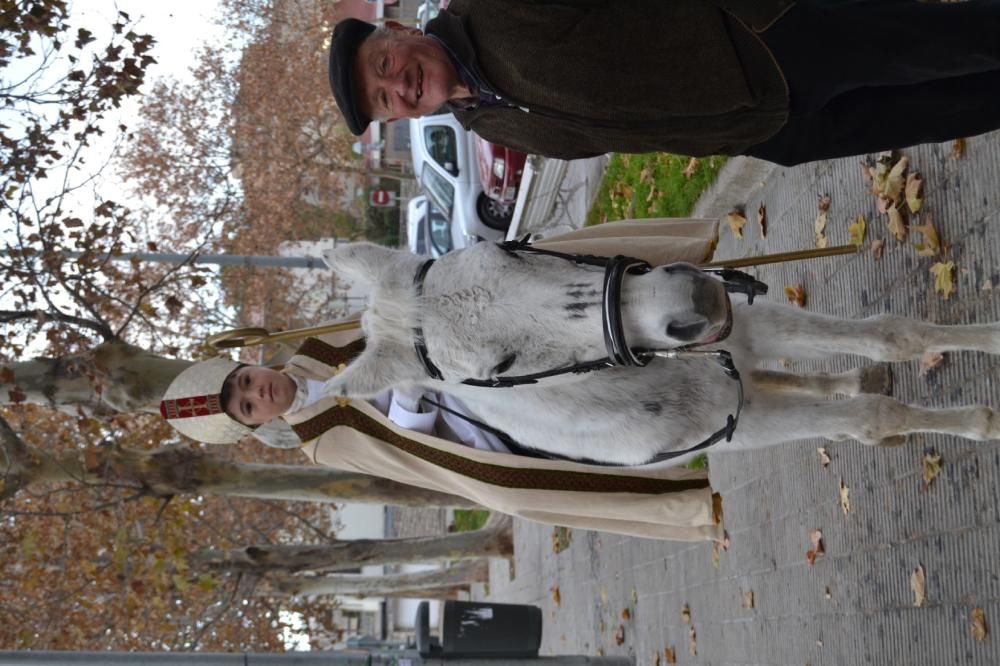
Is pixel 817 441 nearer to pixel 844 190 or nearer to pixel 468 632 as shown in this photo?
pixel 844 190

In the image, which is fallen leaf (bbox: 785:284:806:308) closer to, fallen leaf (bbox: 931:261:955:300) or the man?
fallen leaf (bbox: 931:261:955:300)

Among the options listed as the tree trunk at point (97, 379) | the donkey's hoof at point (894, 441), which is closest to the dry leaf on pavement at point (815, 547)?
the donkey's hoof at point (894, 441)

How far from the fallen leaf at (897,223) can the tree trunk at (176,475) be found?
626 centimetres

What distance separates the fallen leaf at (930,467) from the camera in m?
4.62

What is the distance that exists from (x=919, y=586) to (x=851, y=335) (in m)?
1.73

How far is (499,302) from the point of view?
338 cm

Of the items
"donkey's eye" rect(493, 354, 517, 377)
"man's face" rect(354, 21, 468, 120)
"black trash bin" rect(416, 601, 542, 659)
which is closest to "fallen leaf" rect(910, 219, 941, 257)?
"donkey's eye" rect(493, 354, 517, 377)

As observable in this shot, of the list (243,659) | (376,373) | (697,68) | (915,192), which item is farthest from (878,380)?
(243,659)

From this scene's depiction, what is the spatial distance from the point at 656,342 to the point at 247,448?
1868 centimetres

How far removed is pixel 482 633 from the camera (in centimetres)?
648

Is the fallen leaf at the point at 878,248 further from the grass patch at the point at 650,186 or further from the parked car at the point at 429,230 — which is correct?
the parked car at the point at 429,230

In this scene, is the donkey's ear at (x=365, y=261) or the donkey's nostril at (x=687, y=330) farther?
the donkey's ear at (x=365, y=261)

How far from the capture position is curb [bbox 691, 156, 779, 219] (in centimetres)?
688

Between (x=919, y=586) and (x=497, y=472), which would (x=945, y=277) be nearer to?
(x=919, y=586)
